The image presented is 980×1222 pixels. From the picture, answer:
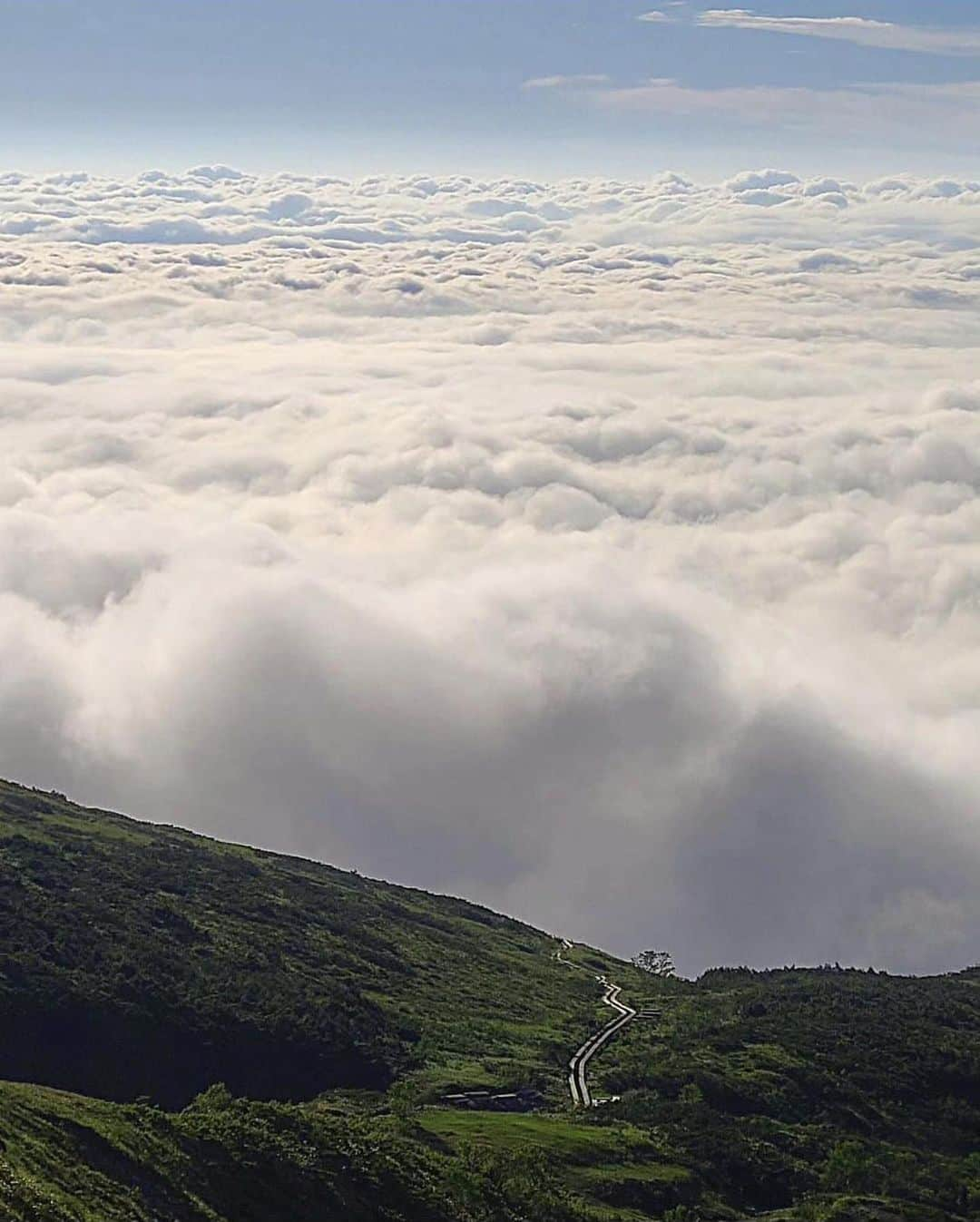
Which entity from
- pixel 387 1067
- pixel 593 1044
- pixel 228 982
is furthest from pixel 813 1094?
pixel 228 982

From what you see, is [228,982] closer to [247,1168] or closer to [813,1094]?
[813,1094]

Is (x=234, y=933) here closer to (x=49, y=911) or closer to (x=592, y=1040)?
(x=49, y=911)

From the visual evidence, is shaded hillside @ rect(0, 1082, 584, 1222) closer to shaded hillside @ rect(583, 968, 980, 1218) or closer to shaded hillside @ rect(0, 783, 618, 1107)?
shaded hillside @ rect(583, 968, 980, 1218)

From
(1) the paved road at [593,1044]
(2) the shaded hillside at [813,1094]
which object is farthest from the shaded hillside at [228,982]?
(2) the shaded hillside at [813,1094]

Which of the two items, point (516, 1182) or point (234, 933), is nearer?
point (516, 1182)

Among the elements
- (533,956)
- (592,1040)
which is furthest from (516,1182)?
(533,956)

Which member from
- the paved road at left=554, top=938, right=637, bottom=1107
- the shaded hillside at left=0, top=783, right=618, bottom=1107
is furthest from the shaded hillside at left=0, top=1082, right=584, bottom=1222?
the shaded hillside at left=0, top=783, right=618, bottom=1107
